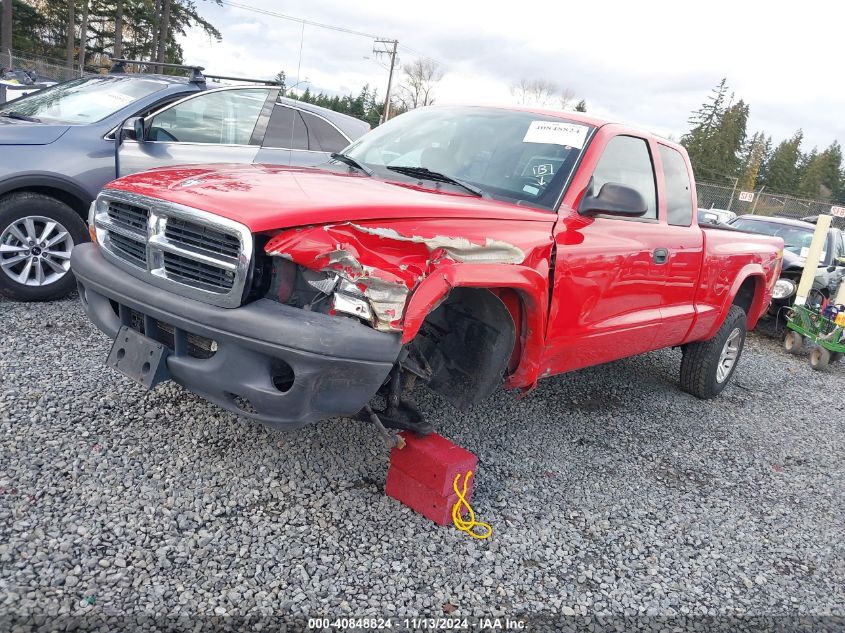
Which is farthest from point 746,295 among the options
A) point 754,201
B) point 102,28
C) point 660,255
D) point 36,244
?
point 102,28

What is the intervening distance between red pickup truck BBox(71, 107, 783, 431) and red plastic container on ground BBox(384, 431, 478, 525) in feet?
0.42

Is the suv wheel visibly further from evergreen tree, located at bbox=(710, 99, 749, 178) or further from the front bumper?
evergreen tree, located at bbox=(710, 99, 749, 178)

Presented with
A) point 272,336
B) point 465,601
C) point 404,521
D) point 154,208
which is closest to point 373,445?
point 404,521

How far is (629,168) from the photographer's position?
12.5ft

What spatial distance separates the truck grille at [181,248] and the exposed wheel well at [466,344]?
0.88 metres

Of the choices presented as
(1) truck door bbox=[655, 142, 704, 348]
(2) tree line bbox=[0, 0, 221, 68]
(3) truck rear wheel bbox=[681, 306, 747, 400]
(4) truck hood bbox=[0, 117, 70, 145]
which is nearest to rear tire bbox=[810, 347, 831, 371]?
(3) truck rear wheel bbox=[681, 306, 747, 400]

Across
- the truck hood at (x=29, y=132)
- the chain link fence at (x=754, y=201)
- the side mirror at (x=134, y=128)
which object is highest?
the chain link fence at (x=754, y=201)

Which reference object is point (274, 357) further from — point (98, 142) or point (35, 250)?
point (98, 142)

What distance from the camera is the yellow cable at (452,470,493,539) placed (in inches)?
110

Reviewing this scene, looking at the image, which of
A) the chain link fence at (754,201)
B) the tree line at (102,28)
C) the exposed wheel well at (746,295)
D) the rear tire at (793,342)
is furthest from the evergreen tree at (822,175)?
the exposed wheel well at (746,295)

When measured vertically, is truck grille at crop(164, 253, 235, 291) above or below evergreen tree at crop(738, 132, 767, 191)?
below

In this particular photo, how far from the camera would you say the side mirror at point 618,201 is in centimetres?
314

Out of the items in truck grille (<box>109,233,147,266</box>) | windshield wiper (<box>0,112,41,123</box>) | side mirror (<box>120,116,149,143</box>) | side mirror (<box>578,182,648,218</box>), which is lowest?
truck grille (<box>109,233,147,266</box>)

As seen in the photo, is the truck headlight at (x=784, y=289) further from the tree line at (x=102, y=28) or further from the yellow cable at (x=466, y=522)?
the tree line at (x=102, y=28)
